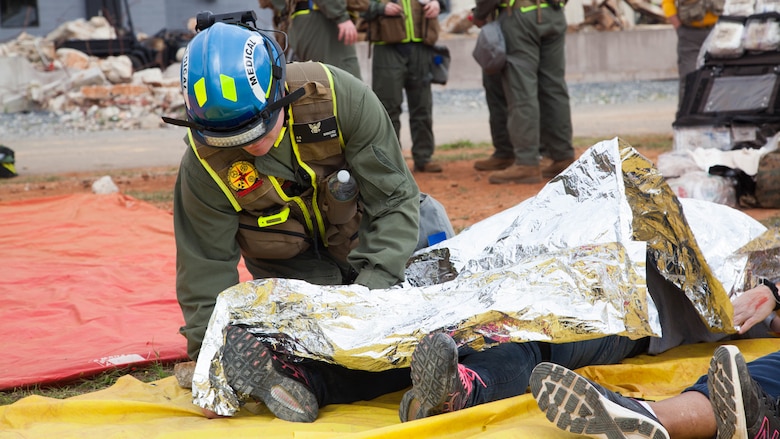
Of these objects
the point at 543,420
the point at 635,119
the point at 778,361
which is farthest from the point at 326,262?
the point at 635,119

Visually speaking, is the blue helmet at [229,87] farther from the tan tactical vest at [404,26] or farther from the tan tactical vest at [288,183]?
the tan tactical vest at [404,26]

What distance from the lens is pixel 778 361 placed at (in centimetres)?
236

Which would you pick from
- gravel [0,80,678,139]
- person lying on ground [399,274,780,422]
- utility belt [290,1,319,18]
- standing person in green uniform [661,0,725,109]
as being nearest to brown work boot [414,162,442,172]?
utility belt [290,1,319,18]

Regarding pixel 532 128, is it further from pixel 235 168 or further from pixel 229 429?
pixel 229 429

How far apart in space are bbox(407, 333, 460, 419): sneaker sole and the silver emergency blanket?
0.17 metres

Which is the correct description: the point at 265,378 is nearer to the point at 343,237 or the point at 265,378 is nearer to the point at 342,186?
the point at 342,186

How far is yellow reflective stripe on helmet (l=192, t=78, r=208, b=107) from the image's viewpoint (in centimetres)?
256

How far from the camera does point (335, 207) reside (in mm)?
2967

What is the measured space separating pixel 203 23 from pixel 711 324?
6.00ft

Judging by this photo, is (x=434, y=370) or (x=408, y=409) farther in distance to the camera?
(x=408, y=409)

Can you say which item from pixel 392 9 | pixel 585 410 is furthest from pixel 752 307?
pixel 392 9

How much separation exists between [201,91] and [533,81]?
445 cm

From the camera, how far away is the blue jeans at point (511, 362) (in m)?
2.44

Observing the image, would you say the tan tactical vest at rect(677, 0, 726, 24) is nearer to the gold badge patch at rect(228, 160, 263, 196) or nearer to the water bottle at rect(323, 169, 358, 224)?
the water bottle at rect(323, 169, 358, 224)
